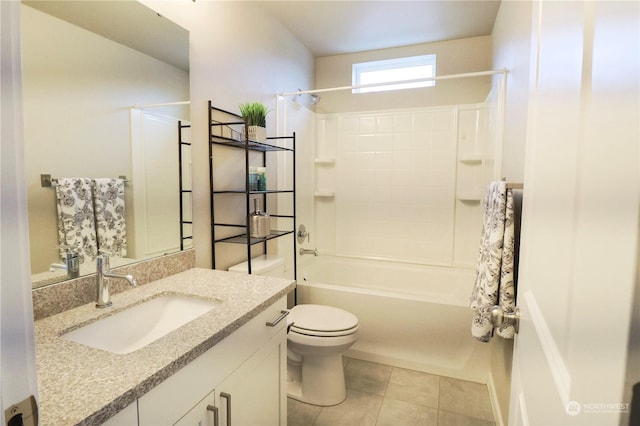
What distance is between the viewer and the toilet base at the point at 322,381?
2.00m

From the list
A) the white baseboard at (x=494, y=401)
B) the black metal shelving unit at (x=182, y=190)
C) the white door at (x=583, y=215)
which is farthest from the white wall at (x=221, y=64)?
the white baseboard at (x=494, y=401)

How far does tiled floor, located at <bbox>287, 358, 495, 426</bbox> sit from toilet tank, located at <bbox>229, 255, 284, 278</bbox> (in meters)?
0.81

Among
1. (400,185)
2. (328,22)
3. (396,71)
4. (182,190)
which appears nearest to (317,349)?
(182,190)

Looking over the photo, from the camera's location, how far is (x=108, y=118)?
1.28 meters

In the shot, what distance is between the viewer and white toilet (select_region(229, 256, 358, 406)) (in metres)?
1.90

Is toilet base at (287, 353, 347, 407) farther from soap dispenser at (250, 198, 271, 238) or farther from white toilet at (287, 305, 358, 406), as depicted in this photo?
soap dispenser at (250, 198, 271, 238)

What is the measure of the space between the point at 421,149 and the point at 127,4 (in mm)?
2491

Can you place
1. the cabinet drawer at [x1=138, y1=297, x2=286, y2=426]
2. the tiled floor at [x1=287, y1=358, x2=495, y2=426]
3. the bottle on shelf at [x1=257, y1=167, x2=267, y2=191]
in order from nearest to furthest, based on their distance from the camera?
the cabinet drawer at [x1=138, y1=297, x2=286, y2=426], the tiled floor at [x1=287, y1=358, x2=495, y2=426], the bottle on shelf at [x1=257, y1=167, x2=267, y2=191]

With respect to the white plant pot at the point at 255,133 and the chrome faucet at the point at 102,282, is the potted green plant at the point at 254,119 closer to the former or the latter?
the white plant pot at the point at 255,133

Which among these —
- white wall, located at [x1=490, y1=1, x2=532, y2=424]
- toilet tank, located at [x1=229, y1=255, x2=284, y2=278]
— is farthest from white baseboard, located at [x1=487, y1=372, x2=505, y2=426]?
toilet tank, located at [x1=229, y1=255, x2=284, y2=278]

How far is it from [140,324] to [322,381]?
120 centimetres

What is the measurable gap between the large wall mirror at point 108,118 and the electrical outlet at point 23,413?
0.90 meters

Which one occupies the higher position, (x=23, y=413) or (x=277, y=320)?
(x=23, y=413)

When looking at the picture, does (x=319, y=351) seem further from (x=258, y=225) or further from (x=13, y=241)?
(x=13, y=241)
